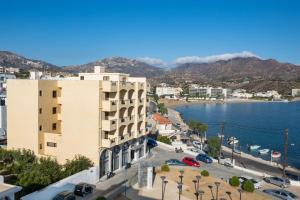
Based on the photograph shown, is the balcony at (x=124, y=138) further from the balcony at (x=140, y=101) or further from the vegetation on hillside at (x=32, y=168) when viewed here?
the balcony at (x=140, y=101)

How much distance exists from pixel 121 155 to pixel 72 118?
730 centimetres

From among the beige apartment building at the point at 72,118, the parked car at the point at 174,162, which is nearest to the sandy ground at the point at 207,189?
the parked car at the point at 174,162

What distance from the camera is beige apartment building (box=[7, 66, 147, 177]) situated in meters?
34.6

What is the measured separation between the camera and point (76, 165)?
1268 inches

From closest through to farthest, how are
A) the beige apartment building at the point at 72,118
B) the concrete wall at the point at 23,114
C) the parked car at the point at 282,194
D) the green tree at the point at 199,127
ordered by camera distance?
the parked car at the point at 282,194 → the beige apartment building at the point at 72,118 → the concrete wall at the point at 23,114 → the green tree at the point at 199,127

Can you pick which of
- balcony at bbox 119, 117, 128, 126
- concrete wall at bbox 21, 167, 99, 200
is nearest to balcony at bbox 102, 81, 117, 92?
balcony at bbox 119, 117, 128, 126

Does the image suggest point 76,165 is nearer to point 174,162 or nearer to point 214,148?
point 174,162

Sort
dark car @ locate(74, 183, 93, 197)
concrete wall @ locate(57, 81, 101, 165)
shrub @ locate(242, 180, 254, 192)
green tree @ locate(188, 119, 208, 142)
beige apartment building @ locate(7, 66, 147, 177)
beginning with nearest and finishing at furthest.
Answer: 1. dark car @ locate(74, 183, 93, 197)
2. shrub @ locate(242, 180, 254, 192)
3. concrete wall @ locate(57, 81, 101, 165)
4. beige apartment building @ locate(7, 66, 147, 177)
5. green tree @ locate(188, 119, 208, 142)

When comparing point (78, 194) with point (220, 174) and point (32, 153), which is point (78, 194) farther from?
point (220, 174)

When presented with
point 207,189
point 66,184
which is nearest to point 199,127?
point 207,189

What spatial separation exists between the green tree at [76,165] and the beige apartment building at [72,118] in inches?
Answer: 38.1

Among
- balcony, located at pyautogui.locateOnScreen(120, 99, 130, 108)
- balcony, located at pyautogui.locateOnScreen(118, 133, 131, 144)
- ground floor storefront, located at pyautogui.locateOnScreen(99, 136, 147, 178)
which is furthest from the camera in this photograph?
balcony, located at pyautogui.locateOnScreen(120, 99, 130, 108)

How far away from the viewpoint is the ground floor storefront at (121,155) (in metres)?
35.2

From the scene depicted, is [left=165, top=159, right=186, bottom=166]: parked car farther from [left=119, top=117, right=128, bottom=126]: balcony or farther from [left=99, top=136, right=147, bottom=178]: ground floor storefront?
[left=119, top=117, right=128, bottom=126]: balcony
